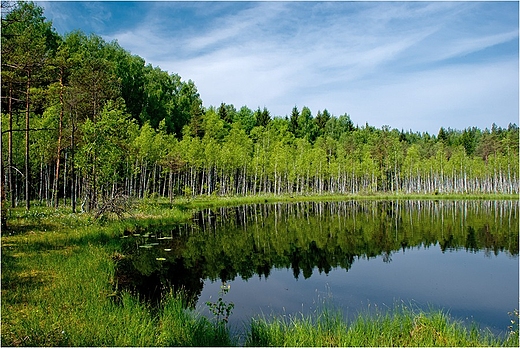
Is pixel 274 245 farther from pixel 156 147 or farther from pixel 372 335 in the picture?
pixel 156 147

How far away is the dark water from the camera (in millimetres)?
11211

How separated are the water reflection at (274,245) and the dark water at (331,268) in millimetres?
53

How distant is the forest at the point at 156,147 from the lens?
2473cm

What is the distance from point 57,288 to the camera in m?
9.41

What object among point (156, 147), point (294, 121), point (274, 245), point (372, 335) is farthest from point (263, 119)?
point (372, 335)

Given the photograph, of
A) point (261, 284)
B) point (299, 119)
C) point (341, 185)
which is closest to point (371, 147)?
point (341, 185)

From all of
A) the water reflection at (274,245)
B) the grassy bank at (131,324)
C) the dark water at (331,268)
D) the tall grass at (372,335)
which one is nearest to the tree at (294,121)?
the water reflection at (274,245)

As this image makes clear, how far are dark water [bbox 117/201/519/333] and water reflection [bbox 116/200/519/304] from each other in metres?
0.05

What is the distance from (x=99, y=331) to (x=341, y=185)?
256 ft

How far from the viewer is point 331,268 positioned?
1566 centimetres

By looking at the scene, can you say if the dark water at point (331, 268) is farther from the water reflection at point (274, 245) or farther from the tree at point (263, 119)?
the tree at point (263, 119)

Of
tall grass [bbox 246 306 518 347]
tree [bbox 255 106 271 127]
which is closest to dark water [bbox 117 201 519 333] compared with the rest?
tall grass [bbox 246 306 518 347]

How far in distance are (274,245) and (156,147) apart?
96.2 feet

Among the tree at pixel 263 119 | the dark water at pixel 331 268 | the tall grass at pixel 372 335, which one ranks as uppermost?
the tree at pixel 263 119
